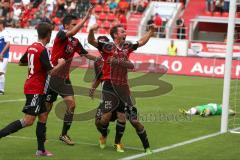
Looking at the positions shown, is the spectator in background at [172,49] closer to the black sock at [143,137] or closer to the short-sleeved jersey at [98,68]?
the short-sleeved jersey at [98,68]

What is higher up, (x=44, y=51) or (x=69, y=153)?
(x=44, y=51)

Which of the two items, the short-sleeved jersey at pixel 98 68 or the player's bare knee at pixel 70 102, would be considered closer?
the player's bare knee at pixel 70 102

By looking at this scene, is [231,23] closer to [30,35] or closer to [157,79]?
[157,79]

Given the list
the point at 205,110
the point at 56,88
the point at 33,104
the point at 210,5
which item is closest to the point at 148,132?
the point at 56,88

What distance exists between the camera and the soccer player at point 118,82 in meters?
11.6

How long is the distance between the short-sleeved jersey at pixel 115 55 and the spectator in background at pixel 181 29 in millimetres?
26562

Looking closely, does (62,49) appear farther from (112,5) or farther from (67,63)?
(112,5)

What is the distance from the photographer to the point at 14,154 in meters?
11.2

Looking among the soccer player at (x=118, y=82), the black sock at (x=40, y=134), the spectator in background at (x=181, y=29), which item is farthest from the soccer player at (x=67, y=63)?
the spectator in background at (x=181, y=29)

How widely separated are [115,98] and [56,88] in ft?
→ 3.85

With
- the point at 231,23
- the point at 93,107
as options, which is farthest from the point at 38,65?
the point at 93,107

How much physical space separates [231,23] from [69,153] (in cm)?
482

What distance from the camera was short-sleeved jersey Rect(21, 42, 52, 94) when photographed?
35.0 feet

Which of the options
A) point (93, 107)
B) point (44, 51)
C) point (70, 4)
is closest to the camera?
point (44, 51)
